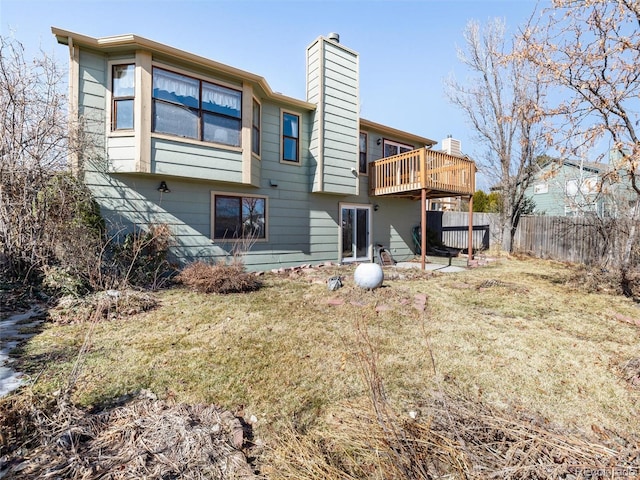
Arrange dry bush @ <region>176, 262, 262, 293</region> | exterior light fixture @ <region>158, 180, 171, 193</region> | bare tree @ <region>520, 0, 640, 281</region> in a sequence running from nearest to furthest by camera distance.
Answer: bare tree @ <region>520, 0, 640, 281</region> → dry bush @ <region>176, 262, 262, 293</region> → exterior light fixture @ <region>158, 180, 171, 193</region>

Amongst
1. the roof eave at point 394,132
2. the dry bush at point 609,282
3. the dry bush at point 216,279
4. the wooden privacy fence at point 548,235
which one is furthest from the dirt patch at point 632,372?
the roof eave at point 394,132

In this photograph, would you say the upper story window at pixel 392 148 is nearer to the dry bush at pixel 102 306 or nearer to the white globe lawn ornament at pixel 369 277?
the white globe lawn ornament at pixel 369 277

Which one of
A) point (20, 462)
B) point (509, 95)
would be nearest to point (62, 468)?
point (20, 462)

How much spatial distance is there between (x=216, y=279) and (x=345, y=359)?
392 centimetres

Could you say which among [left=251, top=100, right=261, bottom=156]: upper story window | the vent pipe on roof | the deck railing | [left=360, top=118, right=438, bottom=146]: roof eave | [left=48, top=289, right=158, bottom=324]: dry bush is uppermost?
the vent pipe on roof

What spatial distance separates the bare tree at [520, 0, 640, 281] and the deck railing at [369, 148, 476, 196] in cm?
349

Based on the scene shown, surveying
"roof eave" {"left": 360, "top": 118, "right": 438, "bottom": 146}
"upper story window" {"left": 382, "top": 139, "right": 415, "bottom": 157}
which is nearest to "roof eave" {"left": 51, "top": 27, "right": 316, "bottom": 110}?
"roof eave" {"left": 360, "top": 118, "right": 438, "bottom": 146}

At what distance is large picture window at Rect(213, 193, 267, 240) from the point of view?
812cm

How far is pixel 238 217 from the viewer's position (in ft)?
Result: 27.7

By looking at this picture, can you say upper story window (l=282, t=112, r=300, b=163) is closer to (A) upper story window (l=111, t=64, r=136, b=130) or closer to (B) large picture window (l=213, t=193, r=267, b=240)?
(B) large picture window (l=213, t=193, r=267, b=240)

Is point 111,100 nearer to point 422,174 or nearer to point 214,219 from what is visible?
point 214,219

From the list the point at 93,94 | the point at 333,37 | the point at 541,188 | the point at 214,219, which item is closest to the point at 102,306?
the point at 214,219

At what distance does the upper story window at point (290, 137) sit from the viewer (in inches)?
366

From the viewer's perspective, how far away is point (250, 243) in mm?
Answer: 8516
